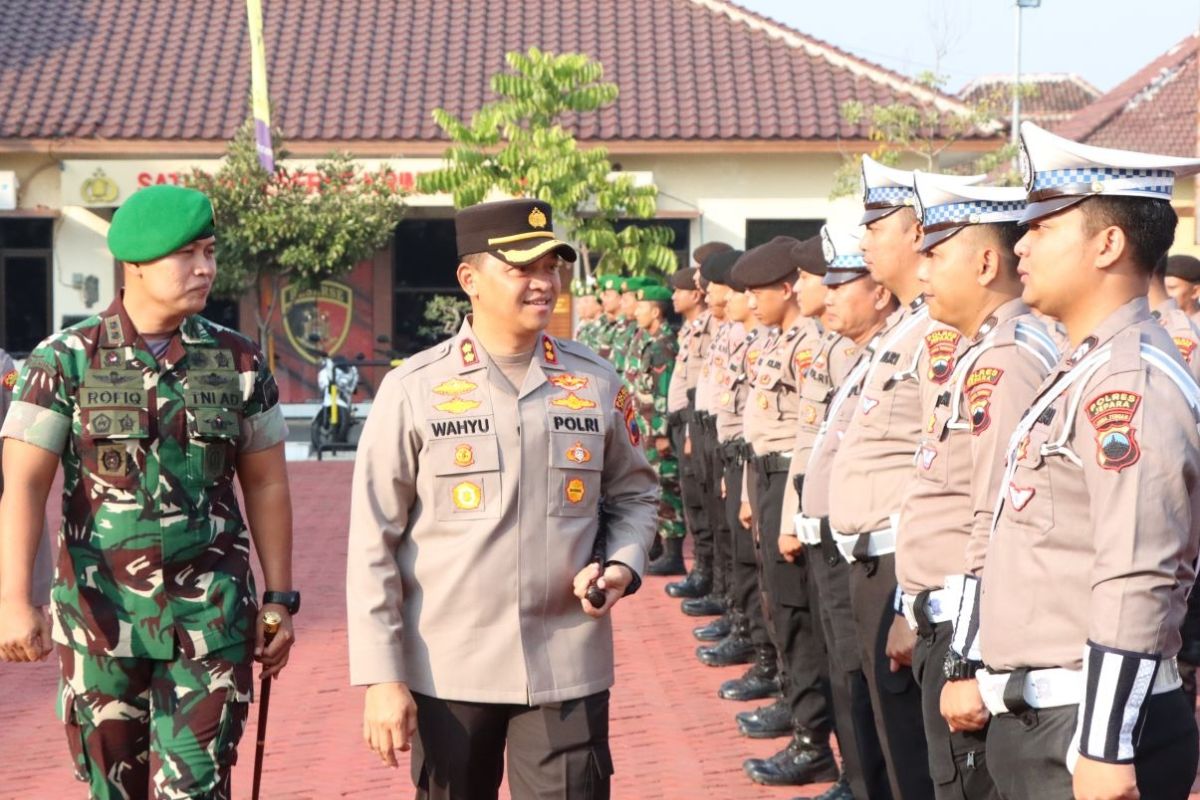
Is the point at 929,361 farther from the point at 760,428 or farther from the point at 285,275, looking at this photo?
the point at 285,275

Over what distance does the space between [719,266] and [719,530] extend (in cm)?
179

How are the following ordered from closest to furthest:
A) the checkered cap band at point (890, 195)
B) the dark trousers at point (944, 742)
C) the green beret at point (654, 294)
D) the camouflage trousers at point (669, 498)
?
the dark trousers at point (944, 742)
the checkered cap band at point (890, 195)
the camouflage trousers at point (669, 498)
the green beret at point (654, 294)

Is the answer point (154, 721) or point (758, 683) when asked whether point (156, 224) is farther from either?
point (758, 683)

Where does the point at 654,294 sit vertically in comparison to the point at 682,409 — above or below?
above

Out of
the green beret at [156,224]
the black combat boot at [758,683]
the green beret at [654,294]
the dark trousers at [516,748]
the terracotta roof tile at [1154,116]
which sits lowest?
the black combat boot at [758,683]

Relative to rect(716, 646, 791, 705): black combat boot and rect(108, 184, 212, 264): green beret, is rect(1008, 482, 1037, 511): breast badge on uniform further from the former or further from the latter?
rect(716, 646, 791, 705): black combat boot

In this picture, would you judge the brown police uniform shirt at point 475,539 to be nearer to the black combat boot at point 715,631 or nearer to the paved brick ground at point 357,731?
A: the paved brick ground at point 357,731

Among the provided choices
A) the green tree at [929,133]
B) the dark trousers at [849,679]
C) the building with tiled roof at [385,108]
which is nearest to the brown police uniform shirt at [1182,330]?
the dark trousers at [849,679]

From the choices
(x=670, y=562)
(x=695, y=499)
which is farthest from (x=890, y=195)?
(x=670, y=562)

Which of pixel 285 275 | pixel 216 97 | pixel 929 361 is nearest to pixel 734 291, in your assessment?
pixel 929 361

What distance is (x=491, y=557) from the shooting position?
14.0 feet

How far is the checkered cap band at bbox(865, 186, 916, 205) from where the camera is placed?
5465 mm

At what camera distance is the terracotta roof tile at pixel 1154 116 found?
26.8 m

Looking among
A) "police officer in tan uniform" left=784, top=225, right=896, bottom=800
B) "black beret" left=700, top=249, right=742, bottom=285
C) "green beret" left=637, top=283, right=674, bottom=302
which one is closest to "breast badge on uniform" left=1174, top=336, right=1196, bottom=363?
"police officer in tan uniform" left=784, top=225, right=896, bottom=800
